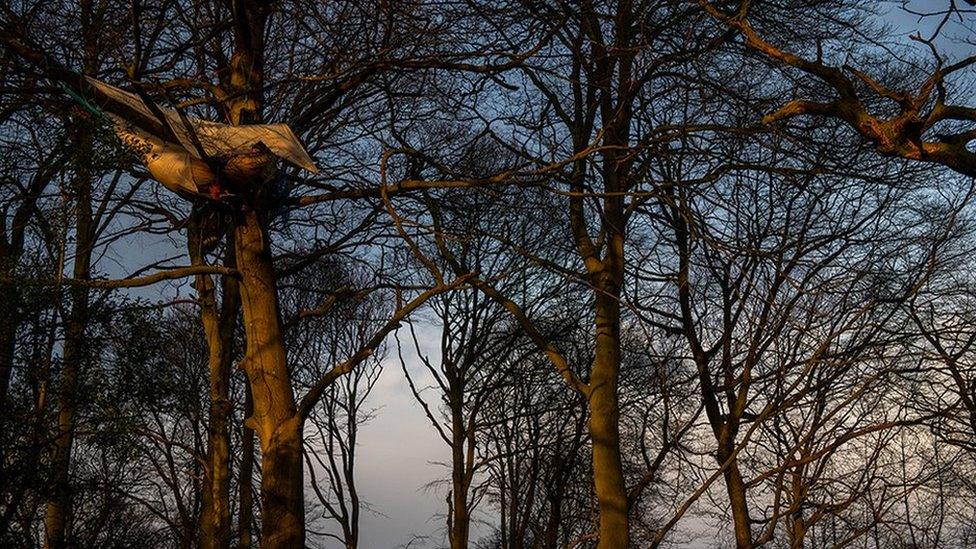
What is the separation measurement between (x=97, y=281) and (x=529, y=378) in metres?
11.7

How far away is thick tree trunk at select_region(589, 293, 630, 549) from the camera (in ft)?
30.6

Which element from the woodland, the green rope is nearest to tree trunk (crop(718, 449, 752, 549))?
the woodland

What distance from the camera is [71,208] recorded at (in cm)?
975

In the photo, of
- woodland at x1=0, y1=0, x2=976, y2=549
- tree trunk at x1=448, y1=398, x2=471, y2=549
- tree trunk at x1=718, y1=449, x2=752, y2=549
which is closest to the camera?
woodland at x1=0, y1=0, x2=976, y2=549

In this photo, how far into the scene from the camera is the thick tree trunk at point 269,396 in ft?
23.1

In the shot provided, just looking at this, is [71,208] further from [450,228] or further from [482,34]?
[482,34]

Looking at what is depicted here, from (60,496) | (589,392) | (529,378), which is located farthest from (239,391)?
(589,392)

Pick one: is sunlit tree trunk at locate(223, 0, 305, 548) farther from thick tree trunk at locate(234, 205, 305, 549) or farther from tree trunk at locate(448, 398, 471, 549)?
tree trunk at locate(448, 398, 471, 549)

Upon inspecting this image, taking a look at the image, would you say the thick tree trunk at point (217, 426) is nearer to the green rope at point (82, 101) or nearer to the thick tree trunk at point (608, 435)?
the green rope at point (82, 101)

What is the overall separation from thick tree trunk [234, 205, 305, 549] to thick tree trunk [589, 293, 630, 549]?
10.6 feet

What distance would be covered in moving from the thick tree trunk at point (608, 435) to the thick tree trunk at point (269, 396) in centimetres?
324

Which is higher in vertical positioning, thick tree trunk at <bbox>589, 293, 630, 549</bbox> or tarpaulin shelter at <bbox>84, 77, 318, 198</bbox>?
tarpaulin shelter at <bbox>84, 77, 318, 198</bbox>

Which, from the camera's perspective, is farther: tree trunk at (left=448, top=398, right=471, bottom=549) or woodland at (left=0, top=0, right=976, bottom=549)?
tree trunk at (left=448, top=398, right=471, bottom=549)

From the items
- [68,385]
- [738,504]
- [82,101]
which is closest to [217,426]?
[68,385]
